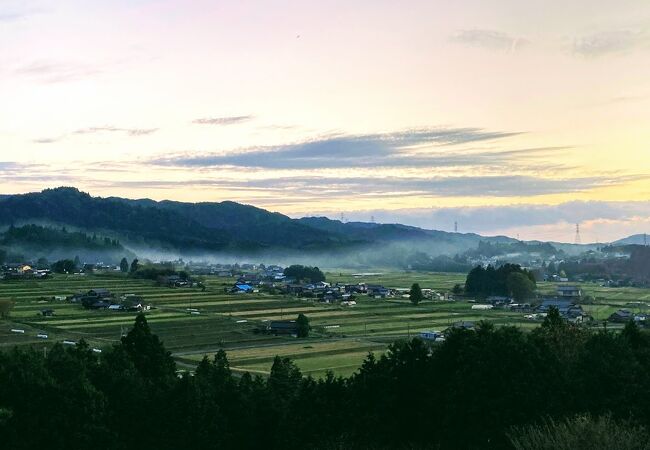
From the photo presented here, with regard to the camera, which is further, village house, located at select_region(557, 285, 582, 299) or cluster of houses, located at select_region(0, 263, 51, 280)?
cluster of houses, located at select_region(0, 263, 51, 280)

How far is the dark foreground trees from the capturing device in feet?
71.8

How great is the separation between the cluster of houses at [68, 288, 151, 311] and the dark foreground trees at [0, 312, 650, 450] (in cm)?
4513

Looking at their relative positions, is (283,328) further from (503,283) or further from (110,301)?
(503,283)

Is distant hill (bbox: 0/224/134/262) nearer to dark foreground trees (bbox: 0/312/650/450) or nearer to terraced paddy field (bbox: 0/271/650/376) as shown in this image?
terraced paddy field (bbox: 0/271/650/376)

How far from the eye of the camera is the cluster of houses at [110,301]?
69250 mm

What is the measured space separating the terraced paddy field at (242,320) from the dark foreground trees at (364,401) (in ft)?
47.7

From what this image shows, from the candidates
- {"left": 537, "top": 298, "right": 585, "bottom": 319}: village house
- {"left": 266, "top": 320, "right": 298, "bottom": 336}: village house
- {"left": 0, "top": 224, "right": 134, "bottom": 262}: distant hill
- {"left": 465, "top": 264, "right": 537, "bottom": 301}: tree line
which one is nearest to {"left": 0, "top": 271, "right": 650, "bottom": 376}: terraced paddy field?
{"left": 266, "top": 320, "right": 298, "bottom": 336}: village house

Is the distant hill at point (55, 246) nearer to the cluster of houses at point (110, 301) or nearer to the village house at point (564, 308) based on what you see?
the cluster of houses at point (110, 301)

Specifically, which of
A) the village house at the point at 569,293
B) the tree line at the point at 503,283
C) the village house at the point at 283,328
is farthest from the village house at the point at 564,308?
the village house at the point at 283,328

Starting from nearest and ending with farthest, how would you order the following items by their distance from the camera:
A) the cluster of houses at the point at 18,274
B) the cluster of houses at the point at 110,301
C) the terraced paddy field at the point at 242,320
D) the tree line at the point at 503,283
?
the terraced paddy field at the point at 242,320
the cluster of houses at the point at 110,301
the tree line at the point at 503,283
the cluster of houses at the point at 18,274

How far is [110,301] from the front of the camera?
71812mm

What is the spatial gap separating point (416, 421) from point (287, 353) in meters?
23.5

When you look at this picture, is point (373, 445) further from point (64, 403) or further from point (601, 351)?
point (64, 403)

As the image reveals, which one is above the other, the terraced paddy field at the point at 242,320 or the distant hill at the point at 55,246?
the distant hill at the point at 55,246
